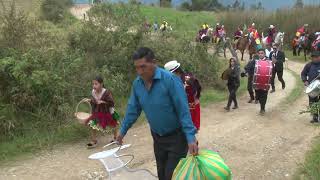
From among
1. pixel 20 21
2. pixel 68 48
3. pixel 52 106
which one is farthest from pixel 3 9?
pixel 52 106

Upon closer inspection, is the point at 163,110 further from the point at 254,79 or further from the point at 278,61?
the point at 278,61

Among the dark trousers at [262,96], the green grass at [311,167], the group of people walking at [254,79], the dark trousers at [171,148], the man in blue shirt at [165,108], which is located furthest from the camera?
the dark trousers at [262,96]

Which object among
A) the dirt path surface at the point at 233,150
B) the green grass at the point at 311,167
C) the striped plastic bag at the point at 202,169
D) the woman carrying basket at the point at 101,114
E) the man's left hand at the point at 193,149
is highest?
the man's left hand at the point at 193,149

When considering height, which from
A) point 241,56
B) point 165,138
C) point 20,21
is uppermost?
point 20,21

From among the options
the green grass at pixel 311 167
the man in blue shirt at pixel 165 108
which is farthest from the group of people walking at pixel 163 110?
the green grass at pixel 311 167

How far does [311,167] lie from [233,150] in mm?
1833

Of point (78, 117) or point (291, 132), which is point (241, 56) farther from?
point (78, 117)

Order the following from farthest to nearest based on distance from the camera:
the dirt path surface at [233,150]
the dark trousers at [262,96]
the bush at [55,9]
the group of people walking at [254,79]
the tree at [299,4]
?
the tree at [299,4], the bush at [55,9], the dark trousers at [262,96], the group of people walking at [254,79], the dirt path surface at [233,150]

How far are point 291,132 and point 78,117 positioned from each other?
4.14 m

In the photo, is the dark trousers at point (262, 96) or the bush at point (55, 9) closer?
the dark trousers at point (262, 96)

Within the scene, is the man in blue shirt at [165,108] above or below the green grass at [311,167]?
above

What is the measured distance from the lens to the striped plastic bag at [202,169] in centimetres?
473

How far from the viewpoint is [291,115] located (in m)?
11.8

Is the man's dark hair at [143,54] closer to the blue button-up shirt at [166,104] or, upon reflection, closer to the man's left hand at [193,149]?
the blue button-up shirt at [166,104]
